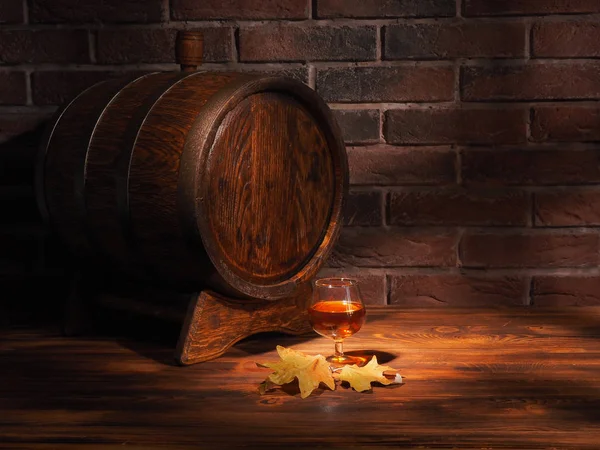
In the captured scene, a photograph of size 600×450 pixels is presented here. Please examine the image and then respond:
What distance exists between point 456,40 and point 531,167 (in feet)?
1.30

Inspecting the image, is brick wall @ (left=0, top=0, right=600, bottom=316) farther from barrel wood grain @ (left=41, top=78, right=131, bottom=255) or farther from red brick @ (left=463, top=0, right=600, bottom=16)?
barrel wood grain @ (left=41, top=78, right=131, bottom=255)

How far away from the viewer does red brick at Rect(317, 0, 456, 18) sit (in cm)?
222

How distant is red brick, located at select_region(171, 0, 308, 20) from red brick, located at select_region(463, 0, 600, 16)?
46 centimetres

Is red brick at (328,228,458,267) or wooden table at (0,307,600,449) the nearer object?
wooden table at (0,307,600,449)

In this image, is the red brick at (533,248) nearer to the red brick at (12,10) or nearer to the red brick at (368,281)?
the red brick at (368,281)

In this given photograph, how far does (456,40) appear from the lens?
223 centimetres

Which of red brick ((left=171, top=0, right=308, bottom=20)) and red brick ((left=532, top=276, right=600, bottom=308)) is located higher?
red brick ((left=171, top=0, right=308, bottom=20))

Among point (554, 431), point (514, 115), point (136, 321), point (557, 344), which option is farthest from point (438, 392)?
point (514, 115)

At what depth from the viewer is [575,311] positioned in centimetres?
226

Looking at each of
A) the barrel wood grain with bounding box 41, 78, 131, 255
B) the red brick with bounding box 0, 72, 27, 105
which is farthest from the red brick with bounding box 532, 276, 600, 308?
the red brick with bounding box 0, 72, 27, 105

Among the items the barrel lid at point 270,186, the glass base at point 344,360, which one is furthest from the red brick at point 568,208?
the glass base at point 344,360

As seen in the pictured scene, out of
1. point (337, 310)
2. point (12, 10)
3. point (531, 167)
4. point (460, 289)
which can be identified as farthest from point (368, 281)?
point (12, 10)

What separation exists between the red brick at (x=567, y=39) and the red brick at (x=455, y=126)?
176mm

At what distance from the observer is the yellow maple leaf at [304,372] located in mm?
1616
